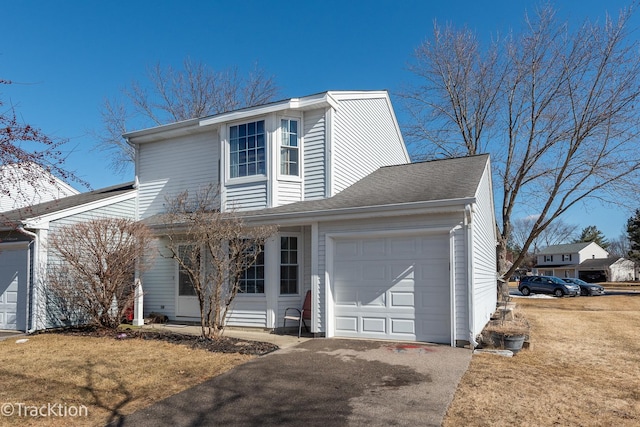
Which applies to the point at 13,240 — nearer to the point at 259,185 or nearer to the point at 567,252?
the point at 259,185

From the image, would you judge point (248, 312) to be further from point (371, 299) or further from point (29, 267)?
point (29, 267)

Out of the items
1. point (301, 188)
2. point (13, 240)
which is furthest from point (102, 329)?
point (301, 188)

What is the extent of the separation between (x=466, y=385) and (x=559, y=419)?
1240 mm

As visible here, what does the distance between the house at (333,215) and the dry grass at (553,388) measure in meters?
1.34

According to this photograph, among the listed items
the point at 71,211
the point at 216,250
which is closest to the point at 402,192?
the point at 216,250

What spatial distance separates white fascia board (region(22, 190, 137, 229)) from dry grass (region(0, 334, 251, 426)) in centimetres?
264

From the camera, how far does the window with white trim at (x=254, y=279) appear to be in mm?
10547

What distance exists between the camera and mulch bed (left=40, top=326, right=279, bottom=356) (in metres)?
8.05

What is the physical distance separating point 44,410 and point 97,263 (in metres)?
5.55

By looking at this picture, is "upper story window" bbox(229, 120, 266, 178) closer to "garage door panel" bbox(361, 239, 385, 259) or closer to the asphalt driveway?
"garage door panel" bbox(361, 239, 385, 259)

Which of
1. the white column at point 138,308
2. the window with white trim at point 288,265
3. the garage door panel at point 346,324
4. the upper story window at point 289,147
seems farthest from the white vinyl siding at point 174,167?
the garage door panel at point 346,324

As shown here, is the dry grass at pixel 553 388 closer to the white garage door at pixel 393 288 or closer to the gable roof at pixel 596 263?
the white garage door at pixel 393 288

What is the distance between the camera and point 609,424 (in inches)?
185

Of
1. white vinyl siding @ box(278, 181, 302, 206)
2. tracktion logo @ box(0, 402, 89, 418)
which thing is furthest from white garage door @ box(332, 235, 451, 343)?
tracktion logo @ box(0, 402, 89, 418)
